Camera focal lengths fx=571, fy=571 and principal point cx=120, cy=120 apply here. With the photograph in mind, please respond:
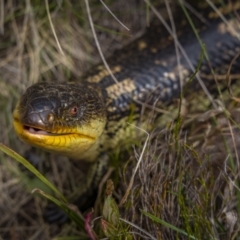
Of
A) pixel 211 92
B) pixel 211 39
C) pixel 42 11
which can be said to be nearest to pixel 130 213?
pixel 211 92

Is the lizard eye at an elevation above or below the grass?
above

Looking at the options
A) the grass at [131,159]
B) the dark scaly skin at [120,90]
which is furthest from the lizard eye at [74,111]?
the grass at [131,159]

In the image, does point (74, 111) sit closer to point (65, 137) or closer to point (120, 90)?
point (65, 137)

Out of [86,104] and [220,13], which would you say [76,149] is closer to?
[86,104]

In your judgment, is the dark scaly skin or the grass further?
the dark scaly skin

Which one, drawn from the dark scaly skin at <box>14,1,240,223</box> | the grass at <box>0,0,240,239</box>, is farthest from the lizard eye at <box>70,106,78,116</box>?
the grass at <box>0,0,240,239</box>

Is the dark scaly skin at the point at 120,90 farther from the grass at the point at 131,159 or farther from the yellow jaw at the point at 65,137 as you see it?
the grass at the point at 131,159

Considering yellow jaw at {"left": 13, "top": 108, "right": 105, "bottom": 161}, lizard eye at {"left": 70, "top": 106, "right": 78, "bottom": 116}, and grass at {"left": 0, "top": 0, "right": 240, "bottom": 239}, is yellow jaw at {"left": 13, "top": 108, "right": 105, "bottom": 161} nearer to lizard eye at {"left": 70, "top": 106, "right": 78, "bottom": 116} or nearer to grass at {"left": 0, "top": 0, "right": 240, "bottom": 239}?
lizard eye at {"left": 70, "top": 106, "right": 78, "bottom": 116}

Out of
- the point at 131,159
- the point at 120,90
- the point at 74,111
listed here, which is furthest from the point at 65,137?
the point at 120,90
